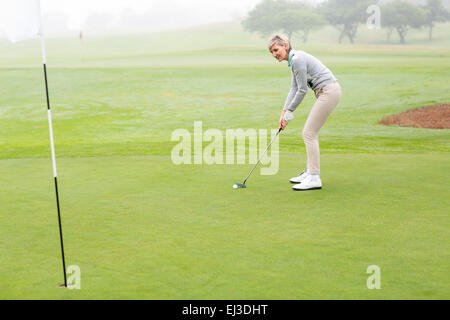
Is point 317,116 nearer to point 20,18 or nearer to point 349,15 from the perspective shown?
point 20,18

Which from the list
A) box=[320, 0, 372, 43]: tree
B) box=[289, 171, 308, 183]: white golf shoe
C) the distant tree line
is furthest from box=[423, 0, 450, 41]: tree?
box=[289, 171, 308, 183]: white golf shoe

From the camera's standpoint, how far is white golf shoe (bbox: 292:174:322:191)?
259 inches

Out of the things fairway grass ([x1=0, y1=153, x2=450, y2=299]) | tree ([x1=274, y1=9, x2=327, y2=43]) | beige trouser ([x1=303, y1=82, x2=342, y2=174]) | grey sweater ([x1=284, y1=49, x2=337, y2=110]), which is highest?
tree ([x1=274, y1=9, x2=327, y2=43])

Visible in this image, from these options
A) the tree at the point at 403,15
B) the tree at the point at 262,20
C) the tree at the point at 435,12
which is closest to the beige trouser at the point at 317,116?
the tree at the point at 262,20

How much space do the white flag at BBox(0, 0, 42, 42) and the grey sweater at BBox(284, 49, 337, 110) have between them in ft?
11.5

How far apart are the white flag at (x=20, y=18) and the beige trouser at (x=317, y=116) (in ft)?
12.7

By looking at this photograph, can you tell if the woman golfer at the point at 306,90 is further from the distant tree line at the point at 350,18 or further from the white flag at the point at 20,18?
the distant tree line at the point at 350,18

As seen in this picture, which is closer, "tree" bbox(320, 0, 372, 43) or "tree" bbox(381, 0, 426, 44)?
"tree" bbox(381, 0, 426, 44)

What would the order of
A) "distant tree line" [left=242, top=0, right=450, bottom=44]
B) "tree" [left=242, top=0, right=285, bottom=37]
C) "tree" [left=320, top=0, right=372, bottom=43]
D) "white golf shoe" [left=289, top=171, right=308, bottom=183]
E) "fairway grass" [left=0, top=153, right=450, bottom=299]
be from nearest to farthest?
"fairway grass" [left=0, top=153, right=450, bottom=299]
"white golf shoe" [left=289, top=171, right=308, bottom=183]
"distant tree line" [left=242, top=0, right=450, bottom=44]
"tree" [left=320, top=0, right=372, bottom=43]
"tree" [left=242, top=0, right=285, bottom=37]

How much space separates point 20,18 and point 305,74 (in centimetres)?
376

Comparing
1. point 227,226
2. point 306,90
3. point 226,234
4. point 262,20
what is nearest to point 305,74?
point 306,90

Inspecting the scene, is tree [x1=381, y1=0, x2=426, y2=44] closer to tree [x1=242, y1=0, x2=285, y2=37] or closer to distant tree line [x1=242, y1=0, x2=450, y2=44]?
distant tree line [x1=242, y1=0, x2=450, y2=44]

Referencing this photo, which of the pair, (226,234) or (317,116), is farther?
(317,116)

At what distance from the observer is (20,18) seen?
143 inches
